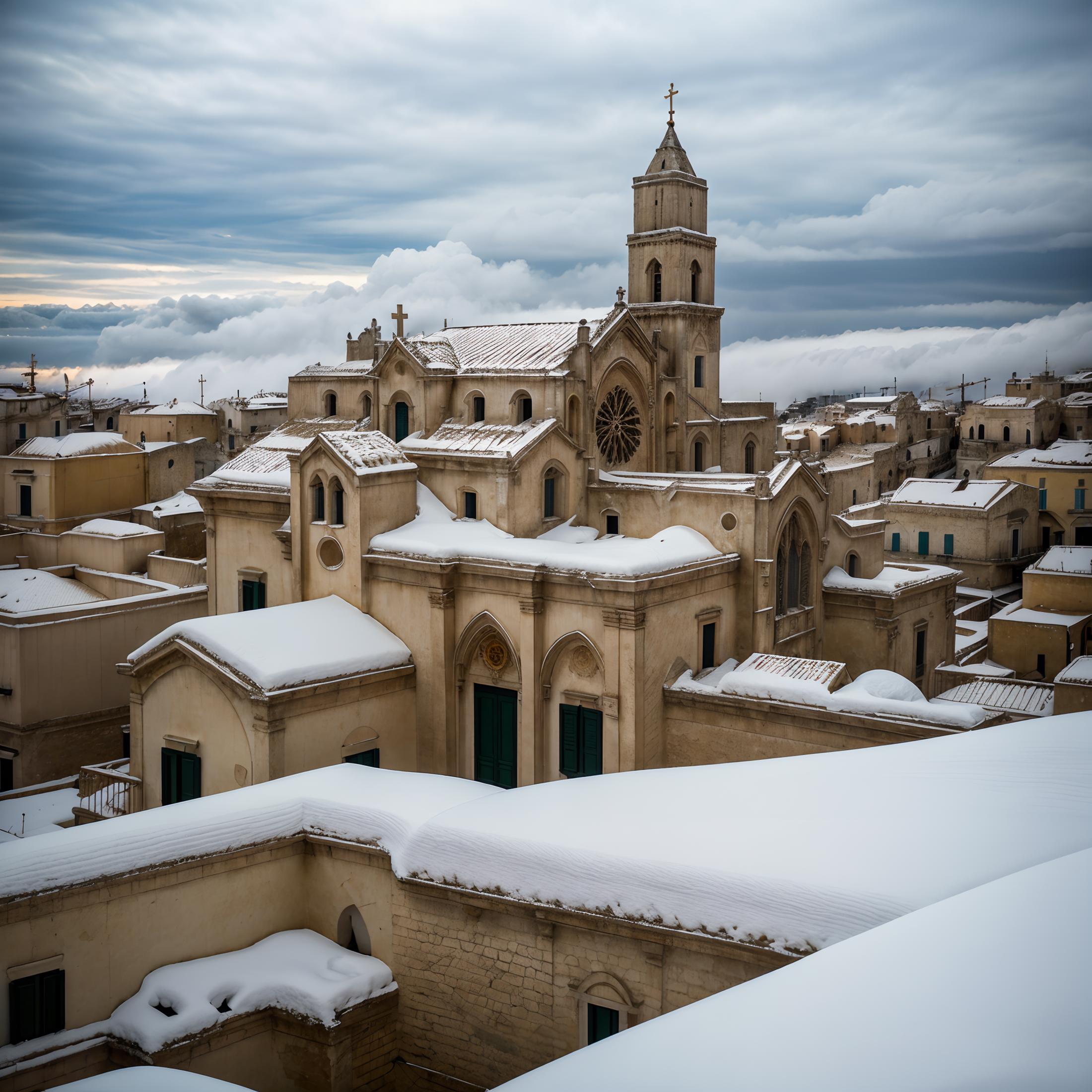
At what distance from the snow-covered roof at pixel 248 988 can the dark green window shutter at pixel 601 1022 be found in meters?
3.02

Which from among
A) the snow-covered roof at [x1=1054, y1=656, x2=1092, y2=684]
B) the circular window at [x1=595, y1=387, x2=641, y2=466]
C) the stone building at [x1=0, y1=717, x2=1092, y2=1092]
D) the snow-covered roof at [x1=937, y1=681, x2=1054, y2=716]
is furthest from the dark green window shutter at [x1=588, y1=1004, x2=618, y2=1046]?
the circular window at [x1=595, y1=387, x2=641, y2=466]

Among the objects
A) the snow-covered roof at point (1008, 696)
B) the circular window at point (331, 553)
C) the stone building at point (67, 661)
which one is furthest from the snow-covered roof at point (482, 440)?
the stone building at point (67, 661)

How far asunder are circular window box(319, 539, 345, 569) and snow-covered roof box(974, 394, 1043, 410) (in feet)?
179

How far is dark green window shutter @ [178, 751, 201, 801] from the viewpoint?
22828 mm

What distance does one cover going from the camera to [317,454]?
26266 mm

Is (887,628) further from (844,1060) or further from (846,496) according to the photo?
(846,496)

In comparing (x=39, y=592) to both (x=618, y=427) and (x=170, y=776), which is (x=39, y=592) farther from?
(x=618, y=427)

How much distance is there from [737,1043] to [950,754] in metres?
8.30

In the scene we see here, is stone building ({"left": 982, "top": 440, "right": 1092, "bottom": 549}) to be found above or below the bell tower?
below

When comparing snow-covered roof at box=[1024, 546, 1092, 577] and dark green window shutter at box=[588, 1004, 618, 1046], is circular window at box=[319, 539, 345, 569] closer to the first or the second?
dark green window shutter at box=[588, 1004, 618, 1046]

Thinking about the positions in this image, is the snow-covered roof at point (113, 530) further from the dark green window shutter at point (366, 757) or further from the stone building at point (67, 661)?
the dark green window shutter at point (366, 757)

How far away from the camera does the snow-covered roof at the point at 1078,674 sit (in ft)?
Result: 71.6

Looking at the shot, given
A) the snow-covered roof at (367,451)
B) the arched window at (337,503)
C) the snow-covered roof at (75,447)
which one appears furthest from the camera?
the snow-covered roof at (75,447)

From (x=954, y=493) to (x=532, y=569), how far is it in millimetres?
33648
